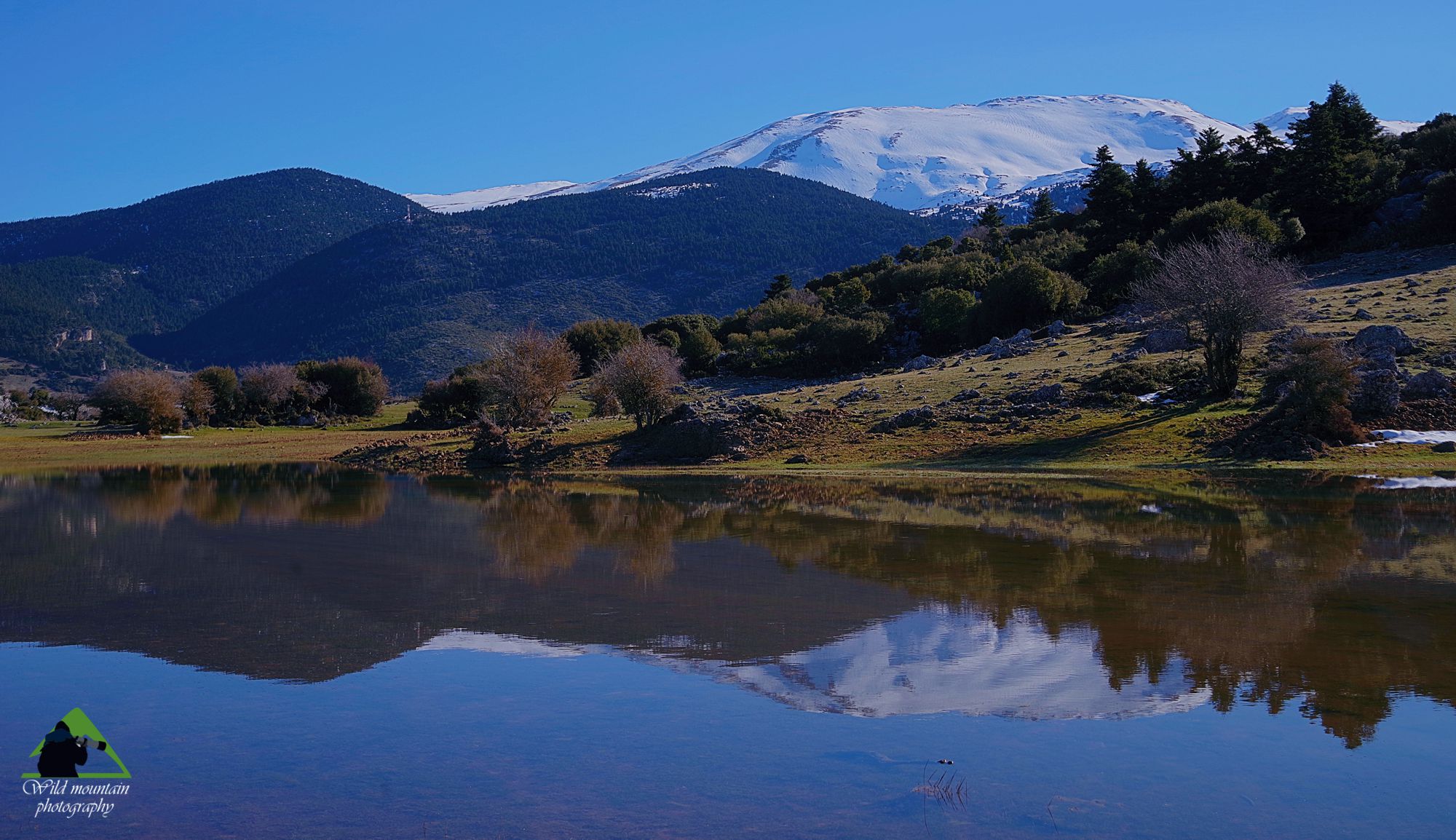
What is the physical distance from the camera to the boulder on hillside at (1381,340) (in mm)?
38406

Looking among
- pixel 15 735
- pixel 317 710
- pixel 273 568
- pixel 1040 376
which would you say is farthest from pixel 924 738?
pixel 1040 376

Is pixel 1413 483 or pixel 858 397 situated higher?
pixel 858 397

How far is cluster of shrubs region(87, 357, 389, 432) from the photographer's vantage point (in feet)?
271

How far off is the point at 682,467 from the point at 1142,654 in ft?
106

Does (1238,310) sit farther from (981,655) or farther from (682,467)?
(981,655)

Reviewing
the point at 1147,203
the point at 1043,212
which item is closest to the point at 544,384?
the point at 1147,203

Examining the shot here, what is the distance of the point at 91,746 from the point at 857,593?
31.2ft

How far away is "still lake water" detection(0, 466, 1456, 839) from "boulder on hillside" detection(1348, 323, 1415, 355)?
1901cm

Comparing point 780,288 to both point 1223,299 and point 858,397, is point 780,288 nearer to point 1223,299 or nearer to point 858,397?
point 858,397

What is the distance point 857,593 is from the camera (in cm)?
1516

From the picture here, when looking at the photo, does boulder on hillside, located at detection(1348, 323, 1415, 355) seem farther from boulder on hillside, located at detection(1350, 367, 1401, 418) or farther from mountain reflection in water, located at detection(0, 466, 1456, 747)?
mountain reflection in water, located at detection(0, 466, 1456, 747)

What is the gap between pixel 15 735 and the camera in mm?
9203

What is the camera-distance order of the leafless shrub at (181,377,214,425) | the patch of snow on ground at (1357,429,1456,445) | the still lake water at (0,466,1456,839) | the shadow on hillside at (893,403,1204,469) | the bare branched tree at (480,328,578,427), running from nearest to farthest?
1. the still lake water at (0,466,1456,839)
2. the patch of snow on ground at (1357,429,1456,445)
3. the shadow on hillside at (893,403,1204,469)
4. the bare branched tree at (480,328,578,427)
5. the leafless shrub at (181,377,214,425)

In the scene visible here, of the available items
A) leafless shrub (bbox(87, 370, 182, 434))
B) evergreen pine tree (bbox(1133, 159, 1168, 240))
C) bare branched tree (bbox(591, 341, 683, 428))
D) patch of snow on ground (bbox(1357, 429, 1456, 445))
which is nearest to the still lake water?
patch of snow on ground (bbox(1357, 429, 1456, 445))
